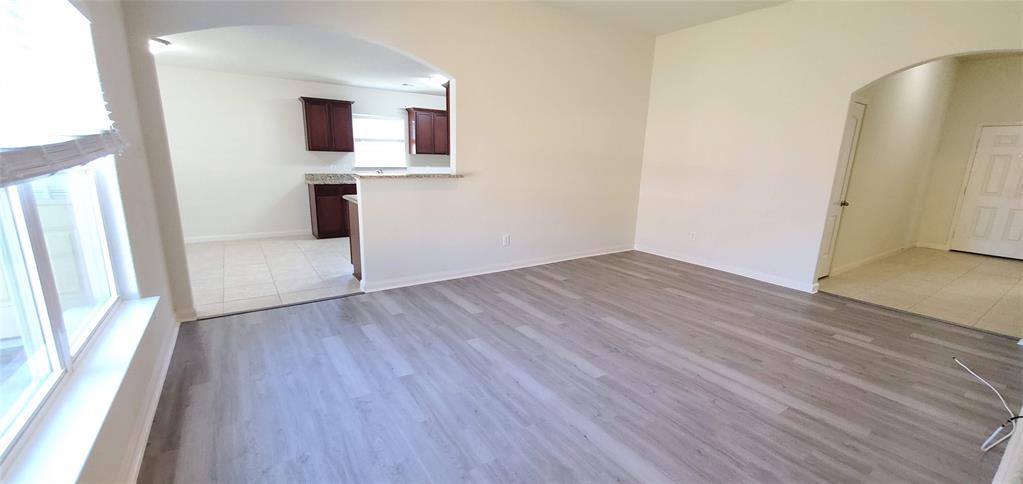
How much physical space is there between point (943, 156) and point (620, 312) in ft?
22.4

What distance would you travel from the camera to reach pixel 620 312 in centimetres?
350

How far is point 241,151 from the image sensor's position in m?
6.04

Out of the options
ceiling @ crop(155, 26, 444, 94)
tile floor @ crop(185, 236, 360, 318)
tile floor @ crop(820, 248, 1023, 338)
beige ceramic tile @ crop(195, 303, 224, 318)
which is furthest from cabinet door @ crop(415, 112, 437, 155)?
tile floor @ crop(820, 248, 1023, 338)

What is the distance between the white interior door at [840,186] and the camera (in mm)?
3982

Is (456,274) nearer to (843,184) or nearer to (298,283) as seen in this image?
(298,283)

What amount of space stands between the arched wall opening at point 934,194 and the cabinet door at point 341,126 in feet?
21.5

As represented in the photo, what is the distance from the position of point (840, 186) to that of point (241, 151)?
7.78 m

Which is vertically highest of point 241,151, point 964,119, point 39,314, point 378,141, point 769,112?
point 964,119

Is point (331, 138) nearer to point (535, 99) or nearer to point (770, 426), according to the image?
point (535, 99)

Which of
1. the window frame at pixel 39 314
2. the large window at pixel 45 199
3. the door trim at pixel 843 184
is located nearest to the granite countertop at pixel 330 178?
the large window at pixel 45 199

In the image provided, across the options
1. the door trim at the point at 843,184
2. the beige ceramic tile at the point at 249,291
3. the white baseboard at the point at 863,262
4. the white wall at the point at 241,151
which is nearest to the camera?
the beige ceramic tile at the point at 249,291

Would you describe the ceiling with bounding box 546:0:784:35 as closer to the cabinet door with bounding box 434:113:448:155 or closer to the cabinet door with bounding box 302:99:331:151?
the cabinet door with bounding box 434:113:448:155

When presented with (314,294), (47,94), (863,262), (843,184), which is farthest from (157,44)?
(863,262)

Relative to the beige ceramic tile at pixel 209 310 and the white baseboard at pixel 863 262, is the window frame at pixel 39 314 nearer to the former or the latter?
the beige ceramic tile at pixel 209 310
